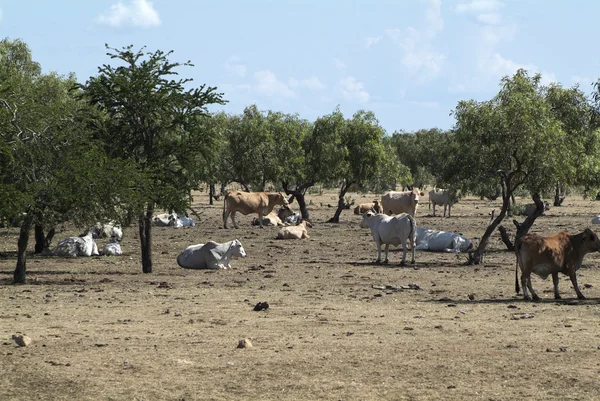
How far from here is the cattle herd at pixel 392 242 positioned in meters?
18.2

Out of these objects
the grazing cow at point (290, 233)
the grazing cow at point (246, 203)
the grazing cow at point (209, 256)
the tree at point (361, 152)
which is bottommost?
the grazing cow at point (209, 256)

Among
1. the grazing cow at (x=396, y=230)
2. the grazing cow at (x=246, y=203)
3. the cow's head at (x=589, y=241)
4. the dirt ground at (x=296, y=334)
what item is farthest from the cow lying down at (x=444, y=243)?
the grazing cow at (x=246, y=203)

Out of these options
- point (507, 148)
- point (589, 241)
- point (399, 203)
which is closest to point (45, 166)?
point (589, 241)

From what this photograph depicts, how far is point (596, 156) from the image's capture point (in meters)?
34.7

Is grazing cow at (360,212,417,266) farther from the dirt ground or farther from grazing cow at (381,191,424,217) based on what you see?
grazing cow at (381,191,424,217)

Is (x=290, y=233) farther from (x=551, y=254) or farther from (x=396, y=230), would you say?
(x=551, y=254)

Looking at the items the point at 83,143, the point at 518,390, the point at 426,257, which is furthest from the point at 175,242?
the point at 518,390

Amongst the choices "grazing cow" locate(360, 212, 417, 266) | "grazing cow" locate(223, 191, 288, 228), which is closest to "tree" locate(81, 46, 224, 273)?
"grazing cow" locate(360, 212, 417, 266)

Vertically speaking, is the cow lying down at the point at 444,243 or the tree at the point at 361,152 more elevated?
the tree at the point at 361,152

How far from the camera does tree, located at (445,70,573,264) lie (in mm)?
26594

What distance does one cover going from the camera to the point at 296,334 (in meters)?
14.3

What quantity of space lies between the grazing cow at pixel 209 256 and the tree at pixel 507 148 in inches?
270

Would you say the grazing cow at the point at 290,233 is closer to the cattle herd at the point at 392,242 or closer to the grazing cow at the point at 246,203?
the cattle herd at the point at 392,242

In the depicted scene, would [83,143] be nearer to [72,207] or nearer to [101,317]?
[72,207]
